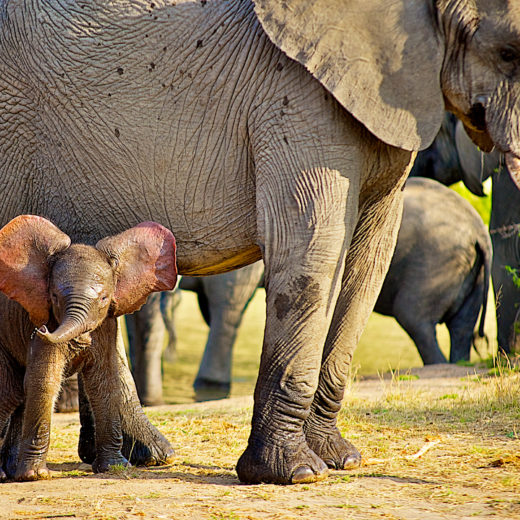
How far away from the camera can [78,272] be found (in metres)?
4.61

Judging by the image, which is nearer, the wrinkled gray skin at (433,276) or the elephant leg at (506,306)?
the elephant leg at (506,306)

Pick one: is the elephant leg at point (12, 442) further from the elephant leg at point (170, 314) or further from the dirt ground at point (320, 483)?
the elephant leg at point (170, 314)

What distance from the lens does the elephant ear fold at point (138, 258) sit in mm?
4848

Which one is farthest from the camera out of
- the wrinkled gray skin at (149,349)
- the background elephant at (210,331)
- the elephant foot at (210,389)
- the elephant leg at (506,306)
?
the elephant foot at (210,389)

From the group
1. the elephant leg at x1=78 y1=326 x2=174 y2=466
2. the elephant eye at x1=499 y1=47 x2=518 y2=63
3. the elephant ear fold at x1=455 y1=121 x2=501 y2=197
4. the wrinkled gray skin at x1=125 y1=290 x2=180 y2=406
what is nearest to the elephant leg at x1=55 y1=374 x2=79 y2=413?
the wrinkled gray skin at x1=125 y1=290 x2=180 y2=406

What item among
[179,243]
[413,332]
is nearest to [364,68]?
[179,243]

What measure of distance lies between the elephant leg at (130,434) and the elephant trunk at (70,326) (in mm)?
872

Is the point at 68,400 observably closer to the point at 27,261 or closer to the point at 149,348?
the point at 149,348

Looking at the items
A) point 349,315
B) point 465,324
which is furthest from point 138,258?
point 465,324

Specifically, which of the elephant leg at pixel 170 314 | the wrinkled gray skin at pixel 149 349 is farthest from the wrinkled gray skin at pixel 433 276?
the elephant leg at pixel 170 314

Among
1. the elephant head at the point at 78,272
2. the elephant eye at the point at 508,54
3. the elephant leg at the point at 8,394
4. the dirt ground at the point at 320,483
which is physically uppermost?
the elephant eye at the point at 508,54

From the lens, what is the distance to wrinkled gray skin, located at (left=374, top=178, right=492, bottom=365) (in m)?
10.2

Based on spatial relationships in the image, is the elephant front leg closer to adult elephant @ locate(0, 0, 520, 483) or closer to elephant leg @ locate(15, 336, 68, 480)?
adult elephant @ locate(0, 0, 520, 483)

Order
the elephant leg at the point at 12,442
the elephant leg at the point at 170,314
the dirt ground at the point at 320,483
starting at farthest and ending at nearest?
1. the elephant leg at the point at 170,314
2. the elephant leg at the point at 12,442
3. the dirt ground at the point at 320,483
